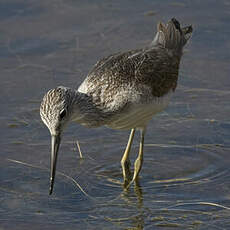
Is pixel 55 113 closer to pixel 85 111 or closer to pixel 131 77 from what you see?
pixel 85 111

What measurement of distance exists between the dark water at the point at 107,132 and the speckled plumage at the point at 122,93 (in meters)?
0.51

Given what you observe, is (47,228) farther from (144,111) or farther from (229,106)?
(229,106)

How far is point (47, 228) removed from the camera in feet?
24.6

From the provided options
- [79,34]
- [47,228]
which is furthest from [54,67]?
[47,228]

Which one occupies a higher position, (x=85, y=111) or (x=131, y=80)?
(x=131, y=80)

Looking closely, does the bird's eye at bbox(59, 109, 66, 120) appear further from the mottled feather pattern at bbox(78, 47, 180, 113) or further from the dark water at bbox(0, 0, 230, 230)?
the dark water at bbox(0, 0, 230, 230)

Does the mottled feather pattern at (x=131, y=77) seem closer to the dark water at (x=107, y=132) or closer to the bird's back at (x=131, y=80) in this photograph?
the bird's back at (x=131, y=80)

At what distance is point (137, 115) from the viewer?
8273 mm

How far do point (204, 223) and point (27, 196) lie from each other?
2.14 meters

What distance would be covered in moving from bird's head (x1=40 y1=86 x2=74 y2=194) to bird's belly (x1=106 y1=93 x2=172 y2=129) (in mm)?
778

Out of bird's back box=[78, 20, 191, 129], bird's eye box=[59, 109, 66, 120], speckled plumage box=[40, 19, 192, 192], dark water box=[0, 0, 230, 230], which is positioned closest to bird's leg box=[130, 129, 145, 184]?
speckled plumage box=[40, 19, 192, 192]

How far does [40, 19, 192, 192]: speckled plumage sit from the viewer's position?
7.94m

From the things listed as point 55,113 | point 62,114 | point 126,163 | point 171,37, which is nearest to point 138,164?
point 126,163

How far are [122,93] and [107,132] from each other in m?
1.76
